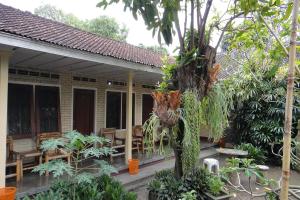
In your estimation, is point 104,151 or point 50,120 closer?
point 104,151

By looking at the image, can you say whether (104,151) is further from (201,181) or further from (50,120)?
(50,120)

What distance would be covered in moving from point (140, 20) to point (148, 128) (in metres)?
2.37

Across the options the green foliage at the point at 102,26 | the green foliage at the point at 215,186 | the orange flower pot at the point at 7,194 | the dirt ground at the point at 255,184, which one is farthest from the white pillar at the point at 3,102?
the green foliage at the point at 102,26

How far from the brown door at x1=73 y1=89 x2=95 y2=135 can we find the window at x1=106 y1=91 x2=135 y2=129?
72 cm

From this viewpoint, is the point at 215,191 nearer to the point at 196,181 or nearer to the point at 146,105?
the point at 196,181

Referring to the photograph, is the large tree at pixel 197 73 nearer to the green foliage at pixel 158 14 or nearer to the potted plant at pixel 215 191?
the potted plant at pixel 215 191

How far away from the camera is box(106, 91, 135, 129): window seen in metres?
9.57

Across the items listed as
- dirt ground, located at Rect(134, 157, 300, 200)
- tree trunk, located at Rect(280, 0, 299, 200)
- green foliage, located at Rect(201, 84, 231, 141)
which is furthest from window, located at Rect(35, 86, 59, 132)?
tree trunk, located at Rect(280, 0, 299, 200)

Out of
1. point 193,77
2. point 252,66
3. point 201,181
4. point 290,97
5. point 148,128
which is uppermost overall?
point 252,66

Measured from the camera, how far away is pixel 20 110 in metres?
6.91

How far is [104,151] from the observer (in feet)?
13.0

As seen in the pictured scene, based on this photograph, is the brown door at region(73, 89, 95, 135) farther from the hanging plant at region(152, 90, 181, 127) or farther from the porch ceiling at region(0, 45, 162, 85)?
the hanging plant at region(152, 90, 181, 127)

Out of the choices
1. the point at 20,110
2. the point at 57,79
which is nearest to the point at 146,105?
the point at 57,79

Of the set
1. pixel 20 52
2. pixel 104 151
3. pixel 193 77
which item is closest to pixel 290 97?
pixel 104 151
